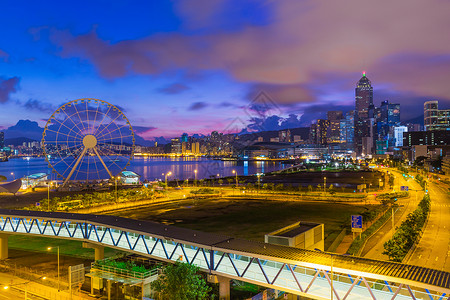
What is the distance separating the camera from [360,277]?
43.1ft

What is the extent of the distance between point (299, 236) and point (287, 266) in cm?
519

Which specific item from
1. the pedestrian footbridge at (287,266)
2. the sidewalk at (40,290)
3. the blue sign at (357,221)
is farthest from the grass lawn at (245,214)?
the sidewalk at (40,290)

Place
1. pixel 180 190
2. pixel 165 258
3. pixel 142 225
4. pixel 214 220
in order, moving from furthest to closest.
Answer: pixel 180 190
pixel 214 220
pixel 142 225
pixel 165 258

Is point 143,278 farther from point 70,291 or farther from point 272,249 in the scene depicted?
point 272,249

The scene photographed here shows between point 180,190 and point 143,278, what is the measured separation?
2106 inches

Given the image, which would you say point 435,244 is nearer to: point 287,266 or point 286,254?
point 287,266

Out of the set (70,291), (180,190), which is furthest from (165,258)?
(180,190)

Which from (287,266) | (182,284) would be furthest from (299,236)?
(182,284)

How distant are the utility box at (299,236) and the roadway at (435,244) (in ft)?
24.2

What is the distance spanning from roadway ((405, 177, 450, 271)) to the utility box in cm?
737

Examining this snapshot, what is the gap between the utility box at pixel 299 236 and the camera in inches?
787

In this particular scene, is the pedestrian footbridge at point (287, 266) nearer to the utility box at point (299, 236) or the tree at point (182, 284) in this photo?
the tree at point (182, 284)

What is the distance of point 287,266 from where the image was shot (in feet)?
51.3

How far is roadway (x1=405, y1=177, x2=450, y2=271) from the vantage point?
24.2m
